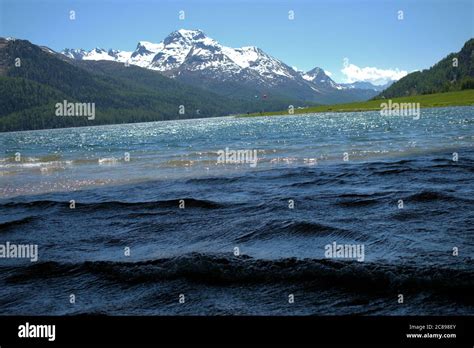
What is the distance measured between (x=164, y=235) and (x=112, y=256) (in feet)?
7.53

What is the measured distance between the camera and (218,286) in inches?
375

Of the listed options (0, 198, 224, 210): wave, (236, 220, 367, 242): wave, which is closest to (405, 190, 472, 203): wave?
(236, 220, 367, 242): wave

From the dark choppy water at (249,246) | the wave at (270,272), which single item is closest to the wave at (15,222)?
the dark choppy water at (249,246)

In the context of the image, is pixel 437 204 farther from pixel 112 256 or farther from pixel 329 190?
pixel 112 256

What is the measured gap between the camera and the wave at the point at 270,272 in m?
8.77

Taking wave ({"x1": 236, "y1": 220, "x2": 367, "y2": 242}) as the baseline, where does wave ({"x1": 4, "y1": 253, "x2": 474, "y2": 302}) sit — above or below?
below

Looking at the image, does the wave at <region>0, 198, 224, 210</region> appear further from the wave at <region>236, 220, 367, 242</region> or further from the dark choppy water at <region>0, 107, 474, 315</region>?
the wave at <region>236, 220, 367, 242</region>

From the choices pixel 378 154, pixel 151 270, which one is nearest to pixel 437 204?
pixel 151 270

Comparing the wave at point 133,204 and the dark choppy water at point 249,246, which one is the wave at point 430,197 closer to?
the dark choppy water at point 249,246

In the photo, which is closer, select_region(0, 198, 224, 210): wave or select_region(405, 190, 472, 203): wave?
select_region(405, 190, 472, 203): wave

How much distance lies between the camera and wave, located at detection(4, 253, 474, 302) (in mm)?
8773

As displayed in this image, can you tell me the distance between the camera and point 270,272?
32.9ft

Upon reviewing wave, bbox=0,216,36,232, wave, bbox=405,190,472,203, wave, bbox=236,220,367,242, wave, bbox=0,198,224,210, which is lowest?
wave, bbox=0,216,36,232

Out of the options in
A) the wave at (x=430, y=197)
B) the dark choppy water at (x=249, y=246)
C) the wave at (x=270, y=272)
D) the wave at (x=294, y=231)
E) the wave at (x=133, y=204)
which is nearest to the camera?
the dark choppy water at (x=249, y=246)
